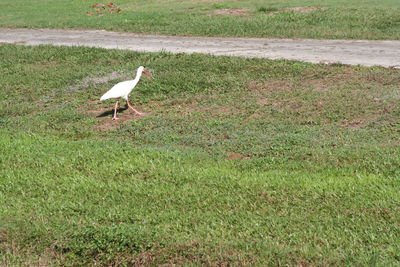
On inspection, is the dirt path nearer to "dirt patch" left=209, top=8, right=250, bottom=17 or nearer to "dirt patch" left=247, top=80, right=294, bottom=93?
"dirt patch" left=247, top=80, right=294, bottom=93

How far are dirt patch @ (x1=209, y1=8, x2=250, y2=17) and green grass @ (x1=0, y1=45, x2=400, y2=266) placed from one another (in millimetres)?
11784

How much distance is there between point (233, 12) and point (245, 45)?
841 centimetres

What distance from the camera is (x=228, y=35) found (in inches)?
819

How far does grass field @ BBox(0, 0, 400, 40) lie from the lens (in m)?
20.4

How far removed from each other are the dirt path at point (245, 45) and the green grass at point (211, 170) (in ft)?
5.08

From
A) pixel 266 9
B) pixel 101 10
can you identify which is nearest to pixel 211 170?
pixel 266 9

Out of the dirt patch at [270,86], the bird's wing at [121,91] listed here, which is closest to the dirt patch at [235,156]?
the bird's wing at [121,91]

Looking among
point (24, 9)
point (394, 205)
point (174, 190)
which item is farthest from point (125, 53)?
point (24, 9)

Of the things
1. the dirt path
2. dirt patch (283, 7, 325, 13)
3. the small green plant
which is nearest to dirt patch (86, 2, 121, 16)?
the dirt path

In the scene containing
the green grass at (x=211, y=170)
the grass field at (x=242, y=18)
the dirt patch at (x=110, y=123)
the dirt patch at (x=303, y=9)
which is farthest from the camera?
the dirt patch at (x=303, y=9)

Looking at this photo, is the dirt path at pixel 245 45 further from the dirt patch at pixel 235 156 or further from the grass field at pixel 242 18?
the dirt patch at pixel 235 156

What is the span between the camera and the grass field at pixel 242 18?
66.8 feet

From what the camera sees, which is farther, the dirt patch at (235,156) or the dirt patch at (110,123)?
the dirt patch at (110,123)

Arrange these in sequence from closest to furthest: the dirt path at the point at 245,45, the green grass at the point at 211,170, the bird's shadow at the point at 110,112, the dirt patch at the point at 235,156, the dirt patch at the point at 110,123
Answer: the green grass at the point at 211,170 → the dirt patch at the point at 235,156 → the dirt patch at the point at 110,123 → the bird's shadow at the point at 110,112 → the dirt path at the point at 245,45
